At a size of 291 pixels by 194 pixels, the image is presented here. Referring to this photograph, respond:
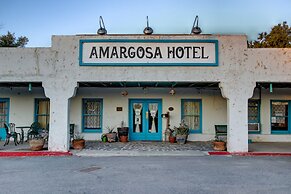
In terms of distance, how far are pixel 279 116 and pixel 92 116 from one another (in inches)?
395

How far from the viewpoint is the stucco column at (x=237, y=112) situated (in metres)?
10.8

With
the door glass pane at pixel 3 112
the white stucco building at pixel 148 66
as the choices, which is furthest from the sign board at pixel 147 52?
the door glass pane at pixel 3 112

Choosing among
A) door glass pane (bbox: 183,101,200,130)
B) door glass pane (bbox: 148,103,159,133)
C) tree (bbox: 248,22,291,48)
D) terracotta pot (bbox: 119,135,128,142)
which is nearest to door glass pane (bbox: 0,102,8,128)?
terracotta pot (bbox: 119,135,128,142)

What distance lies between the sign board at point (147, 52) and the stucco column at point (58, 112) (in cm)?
123

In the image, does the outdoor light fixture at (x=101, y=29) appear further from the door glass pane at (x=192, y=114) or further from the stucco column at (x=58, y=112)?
the door glass pane at (x=192, y=114)

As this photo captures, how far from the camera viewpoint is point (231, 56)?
10.8 metres

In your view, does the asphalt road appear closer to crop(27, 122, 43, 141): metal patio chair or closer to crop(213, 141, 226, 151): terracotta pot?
crop(213, 141, 226, 151): terracotta pot

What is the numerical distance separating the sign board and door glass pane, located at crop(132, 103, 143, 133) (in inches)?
177

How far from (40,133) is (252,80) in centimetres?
1027

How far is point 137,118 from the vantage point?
14867mm

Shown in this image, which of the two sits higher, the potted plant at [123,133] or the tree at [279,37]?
the tree at [279,37]

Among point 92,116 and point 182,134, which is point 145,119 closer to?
point 182,134

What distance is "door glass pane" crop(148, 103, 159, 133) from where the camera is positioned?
14.8 meters

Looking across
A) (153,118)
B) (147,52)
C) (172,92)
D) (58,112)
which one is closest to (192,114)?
(172,92)
